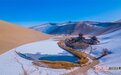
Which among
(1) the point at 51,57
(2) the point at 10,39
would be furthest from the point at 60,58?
(2) the point at 10,39

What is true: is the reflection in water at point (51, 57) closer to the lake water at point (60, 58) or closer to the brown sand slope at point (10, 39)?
the lake water at point (60, 58)

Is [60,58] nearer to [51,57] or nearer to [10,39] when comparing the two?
[51,57]

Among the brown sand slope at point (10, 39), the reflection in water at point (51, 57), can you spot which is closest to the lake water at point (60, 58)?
the reflection in water at point (51, 57)

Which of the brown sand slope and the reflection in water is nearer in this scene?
the reflection in water

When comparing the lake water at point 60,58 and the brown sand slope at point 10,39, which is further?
the brown sand slope at point 10,39

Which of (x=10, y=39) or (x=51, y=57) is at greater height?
(x=10, y=39)

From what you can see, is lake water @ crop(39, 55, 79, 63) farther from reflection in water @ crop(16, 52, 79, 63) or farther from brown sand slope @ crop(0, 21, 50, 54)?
brown sand slope @ crop(0, 21, 50, 54)

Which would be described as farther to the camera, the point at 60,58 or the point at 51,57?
the point at 51,57

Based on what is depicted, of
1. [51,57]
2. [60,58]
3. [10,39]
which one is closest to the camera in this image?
[60,58]

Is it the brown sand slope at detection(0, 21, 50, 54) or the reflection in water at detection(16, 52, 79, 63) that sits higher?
the brown sand slope at detection(0, 21, 50, 54)

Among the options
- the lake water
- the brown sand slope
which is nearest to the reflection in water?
the lake water

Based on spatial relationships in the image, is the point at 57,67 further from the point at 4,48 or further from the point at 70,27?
the point at 70,27

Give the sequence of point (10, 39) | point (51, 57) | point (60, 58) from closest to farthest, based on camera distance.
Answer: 1. point (60, 58)
2. point (51, 57)
3. point (10, 39)
